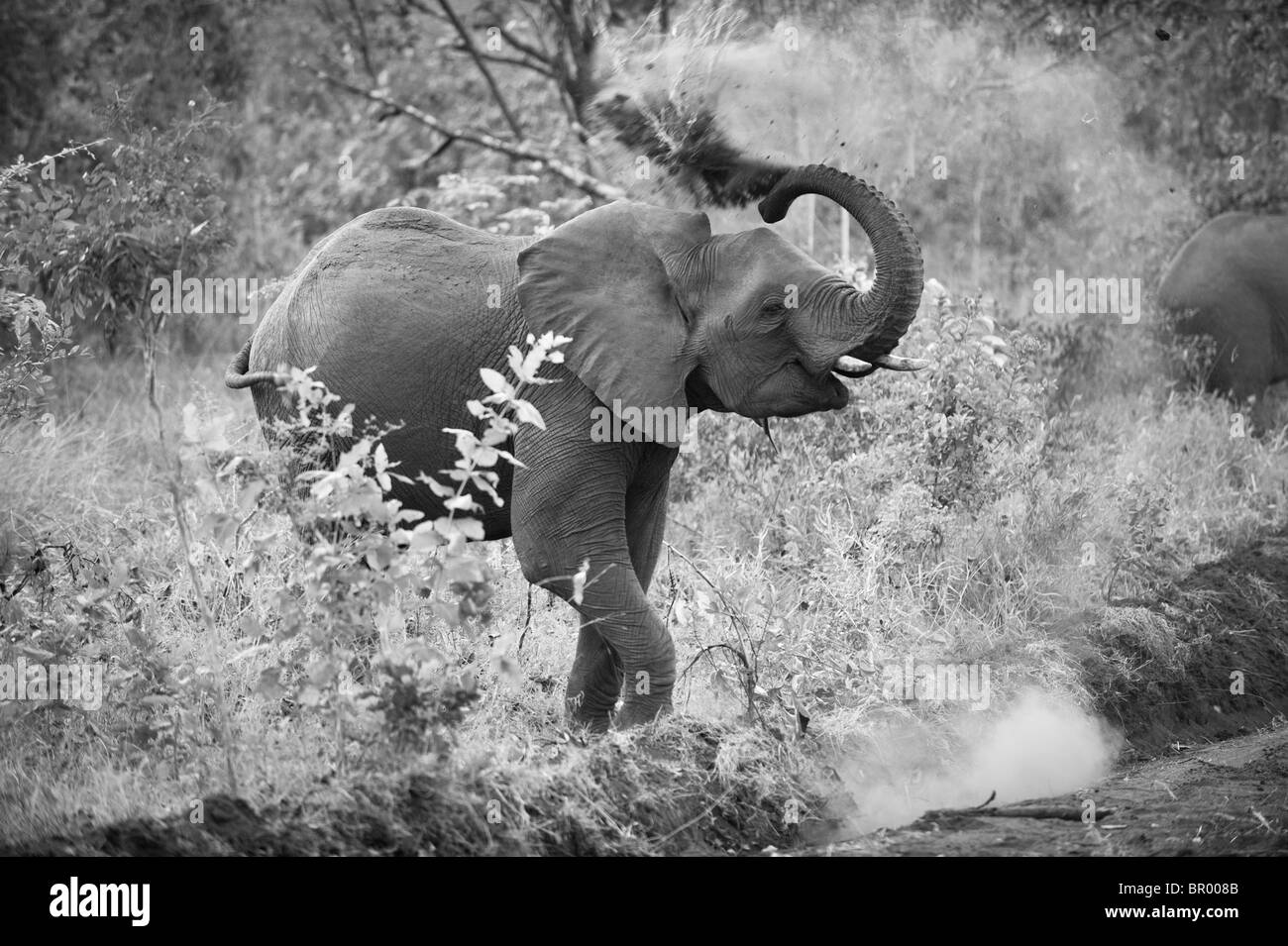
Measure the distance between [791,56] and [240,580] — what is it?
3.48m

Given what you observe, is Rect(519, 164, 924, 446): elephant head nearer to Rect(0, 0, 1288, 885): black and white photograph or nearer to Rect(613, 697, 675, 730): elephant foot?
Rect(0, 0, 1288, 885): black and white photograph

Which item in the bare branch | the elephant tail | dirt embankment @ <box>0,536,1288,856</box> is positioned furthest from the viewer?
the bare branch

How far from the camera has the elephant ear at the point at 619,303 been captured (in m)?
5.96

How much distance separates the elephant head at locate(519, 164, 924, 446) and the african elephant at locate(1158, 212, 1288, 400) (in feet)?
23.0

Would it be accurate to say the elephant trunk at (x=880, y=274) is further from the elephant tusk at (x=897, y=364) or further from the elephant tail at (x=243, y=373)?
the elephant tail at (x=243, y=373)

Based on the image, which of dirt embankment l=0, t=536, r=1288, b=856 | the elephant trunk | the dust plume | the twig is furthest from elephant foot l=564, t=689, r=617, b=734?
the twig

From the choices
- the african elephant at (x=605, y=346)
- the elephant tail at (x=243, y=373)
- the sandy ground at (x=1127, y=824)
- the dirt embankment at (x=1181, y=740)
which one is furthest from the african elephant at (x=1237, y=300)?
the elephant tail at (x=243, y=373)

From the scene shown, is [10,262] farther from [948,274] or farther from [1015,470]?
[948,274]

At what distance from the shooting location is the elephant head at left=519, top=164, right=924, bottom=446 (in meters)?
5.82

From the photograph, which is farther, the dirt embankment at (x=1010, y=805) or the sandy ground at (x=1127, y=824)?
the sandy ground at (x=1127, y=824)

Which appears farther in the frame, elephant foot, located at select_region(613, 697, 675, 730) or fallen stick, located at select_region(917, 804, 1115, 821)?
fallen stick, located at select_region(917, 804, 1115, 821)
